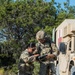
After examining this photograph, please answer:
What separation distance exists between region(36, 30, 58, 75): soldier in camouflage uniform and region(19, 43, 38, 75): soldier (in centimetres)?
17

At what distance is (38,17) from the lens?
2284 cm

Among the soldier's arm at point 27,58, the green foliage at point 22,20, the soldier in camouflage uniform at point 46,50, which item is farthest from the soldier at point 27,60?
the green foliage at point 22,20

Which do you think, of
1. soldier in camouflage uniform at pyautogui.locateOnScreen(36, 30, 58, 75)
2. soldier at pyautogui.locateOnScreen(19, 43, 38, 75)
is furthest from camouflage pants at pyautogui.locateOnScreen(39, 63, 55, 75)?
soldier at pyautogui.locateOnScreen(19, 43, 38, 75)

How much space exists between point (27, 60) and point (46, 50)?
376 mm

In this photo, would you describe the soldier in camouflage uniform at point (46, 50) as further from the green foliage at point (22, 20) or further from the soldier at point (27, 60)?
the green foliage at point (22, 20)

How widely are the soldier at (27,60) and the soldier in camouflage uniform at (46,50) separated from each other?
17 cm

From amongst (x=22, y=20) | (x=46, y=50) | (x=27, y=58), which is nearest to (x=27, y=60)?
(x=27, y=58)

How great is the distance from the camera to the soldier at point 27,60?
642cm

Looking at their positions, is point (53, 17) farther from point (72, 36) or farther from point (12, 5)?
point (72, 36)

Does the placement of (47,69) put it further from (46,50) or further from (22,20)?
(22,20)

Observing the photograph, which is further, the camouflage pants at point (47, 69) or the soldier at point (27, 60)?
the camouflage pants at point (47, 69)

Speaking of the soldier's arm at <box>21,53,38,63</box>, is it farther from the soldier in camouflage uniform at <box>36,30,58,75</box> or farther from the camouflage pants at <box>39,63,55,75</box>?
the camouflage pants at <box>39,63,55,75</box>

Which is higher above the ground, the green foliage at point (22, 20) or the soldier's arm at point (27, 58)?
the green foliage at point (22, 20)

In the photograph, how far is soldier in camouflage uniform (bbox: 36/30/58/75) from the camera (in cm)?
627
